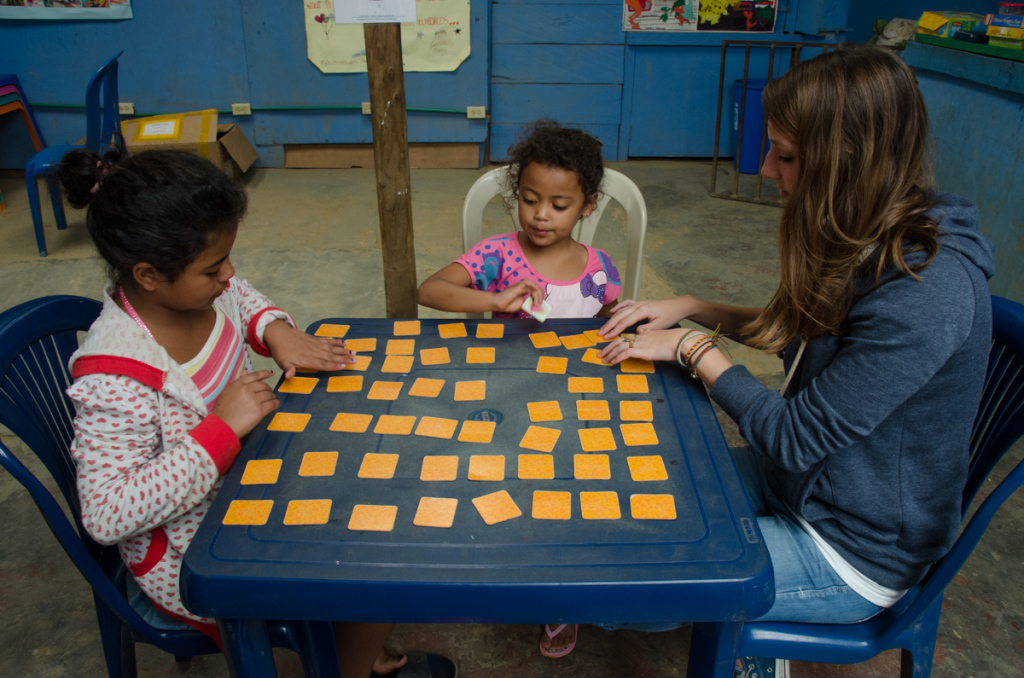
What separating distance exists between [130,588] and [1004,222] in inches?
138

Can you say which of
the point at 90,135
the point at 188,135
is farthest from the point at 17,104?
the point at 90,135

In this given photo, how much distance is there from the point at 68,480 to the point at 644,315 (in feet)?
3.92

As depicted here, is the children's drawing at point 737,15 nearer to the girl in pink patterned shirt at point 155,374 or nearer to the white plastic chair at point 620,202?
the white plastic chair at point 620,202

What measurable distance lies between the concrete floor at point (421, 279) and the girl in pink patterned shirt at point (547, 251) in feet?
→ 2.78

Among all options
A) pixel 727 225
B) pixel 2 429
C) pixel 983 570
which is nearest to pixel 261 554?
pixel 983 570

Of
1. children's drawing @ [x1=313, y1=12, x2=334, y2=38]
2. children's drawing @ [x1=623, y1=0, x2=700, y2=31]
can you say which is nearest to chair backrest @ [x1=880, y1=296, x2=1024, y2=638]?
children's drawing @ [x1=623, y1=0, x2=700, y2=31]

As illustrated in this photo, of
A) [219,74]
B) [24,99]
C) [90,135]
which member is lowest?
[90,135]

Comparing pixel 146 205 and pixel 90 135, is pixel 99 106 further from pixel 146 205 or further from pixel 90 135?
pixel 146 205

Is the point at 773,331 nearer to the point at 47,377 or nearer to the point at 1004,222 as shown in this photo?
the point at 47,377

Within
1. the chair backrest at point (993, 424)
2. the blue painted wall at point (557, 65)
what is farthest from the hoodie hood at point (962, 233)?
the blue painted wall at point (557, 65)

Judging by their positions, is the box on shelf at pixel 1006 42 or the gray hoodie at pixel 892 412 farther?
the box on shelf at pixel 1006 42

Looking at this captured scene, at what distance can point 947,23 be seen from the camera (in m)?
3.55

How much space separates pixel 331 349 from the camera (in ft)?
4.70

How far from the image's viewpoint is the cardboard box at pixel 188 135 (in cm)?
474
